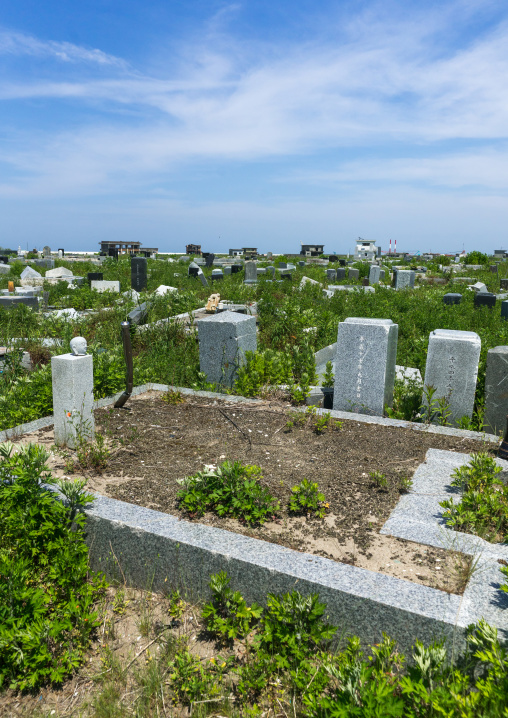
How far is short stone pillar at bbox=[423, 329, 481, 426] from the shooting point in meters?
5.01

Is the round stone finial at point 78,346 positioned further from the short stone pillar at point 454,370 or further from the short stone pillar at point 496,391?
the short stone pillar at point 496,391

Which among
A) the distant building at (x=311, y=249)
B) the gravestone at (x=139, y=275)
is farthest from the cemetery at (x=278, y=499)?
the distant building at (x=311, y=249)

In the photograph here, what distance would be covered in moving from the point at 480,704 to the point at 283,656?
2.94 ft

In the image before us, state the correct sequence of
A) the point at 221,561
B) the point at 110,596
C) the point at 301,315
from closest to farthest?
the point at 221,561, the point at 110,596, the point at 301,315

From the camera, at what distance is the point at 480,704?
188cm

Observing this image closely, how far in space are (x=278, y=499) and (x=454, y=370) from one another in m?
2.58

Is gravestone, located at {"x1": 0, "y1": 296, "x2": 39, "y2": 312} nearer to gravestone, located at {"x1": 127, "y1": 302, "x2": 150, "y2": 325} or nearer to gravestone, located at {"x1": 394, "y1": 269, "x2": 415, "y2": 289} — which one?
gravestone, located at {"x1": 127, "y1": 302, "x2": 150, "y2": 325}

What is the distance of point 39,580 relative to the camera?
9.90 feet

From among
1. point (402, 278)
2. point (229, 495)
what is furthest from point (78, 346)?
point (402, 278)

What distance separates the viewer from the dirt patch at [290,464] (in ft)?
9.69

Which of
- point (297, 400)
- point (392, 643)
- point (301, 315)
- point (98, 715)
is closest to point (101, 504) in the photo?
point (98, 715)

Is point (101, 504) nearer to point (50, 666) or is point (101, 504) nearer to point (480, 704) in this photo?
point (50, 666)

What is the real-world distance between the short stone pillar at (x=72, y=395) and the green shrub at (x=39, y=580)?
91 cm

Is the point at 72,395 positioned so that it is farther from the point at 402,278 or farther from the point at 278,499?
the point at 402,278
